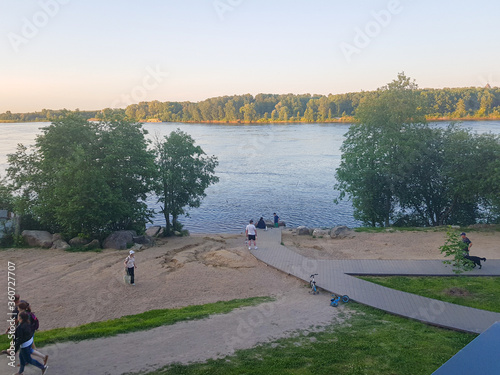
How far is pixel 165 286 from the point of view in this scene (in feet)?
50.5

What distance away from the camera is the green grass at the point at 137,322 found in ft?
34.9

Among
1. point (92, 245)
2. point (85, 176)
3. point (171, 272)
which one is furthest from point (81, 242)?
point (171, 272)

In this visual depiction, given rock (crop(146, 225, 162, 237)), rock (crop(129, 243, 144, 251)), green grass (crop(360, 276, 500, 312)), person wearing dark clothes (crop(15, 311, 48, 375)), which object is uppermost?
person wearing dark clothes (crop(15, 311, 48, 375))

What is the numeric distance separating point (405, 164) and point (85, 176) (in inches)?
824

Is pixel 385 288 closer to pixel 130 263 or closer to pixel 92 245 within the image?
pixel 130 263

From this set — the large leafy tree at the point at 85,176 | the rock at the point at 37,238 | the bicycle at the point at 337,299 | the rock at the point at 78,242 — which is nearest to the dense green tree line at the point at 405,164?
the large leafy tree at the point at 85,176

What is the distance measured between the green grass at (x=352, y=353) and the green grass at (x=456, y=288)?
2.59m

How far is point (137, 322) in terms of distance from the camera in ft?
38.5

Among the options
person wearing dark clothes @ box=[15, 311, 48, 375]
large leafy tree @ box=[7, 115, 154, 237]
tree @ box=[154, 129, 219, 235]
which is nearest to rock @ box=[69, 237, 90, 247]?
large leafy tree @ box=[7, 115, 154, 237]

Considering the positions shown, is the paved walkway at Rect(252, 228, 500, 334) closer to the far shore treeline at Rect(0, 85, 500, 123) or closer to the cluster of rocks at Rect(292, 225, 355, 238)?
the cluster of rocks at Rect(292, 225, 355, 238)

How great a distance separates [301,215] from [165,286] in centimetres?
2445

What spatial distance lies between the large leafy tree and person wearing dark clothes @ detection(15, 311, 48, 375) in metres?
13.8

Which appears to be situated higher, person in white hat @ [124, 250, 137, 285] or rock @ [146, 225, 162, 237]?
person in white hat @ [124, 250, 137, 285]

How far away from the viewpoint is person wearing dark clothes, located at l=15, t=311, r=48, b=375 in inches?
332
